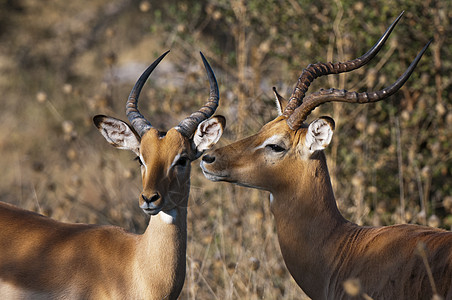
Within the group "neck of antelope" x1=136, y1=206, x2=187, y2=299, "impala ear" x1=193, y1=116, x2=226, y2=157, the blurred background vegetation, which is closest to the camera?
"neck of antelope" x1=136, y1=206, x2=187, y2=299

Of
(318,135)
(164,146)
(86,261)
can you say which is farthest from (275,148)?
(86,261)

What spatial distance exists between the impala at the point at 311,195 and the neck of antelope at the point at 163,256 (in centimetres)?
58

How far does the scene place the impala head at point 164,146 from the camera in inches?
209

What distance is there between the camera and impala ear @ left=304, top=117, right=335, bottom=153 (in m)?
5.20

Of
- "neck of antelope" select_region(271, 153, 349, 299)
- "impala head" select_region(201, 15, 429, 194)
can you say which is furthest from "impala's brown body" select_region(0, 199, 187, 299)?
"neck of antelope" select_region(271, 153, 349, 299)

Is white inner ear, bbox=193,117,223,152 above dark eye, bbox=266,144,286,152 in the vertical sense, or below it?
below

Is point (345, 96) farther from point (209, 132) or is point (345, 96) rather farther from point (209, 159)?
point (209, 132)

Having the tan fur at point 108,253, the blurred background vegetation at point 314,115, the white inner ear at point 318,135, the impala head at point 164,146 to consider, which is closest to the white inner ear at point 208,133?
the impala head at point 164,146

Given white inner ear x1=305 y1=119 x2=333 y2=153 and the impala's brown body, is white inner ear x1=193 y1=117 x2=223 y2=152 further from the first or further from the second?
white inner ear x1=305 y1=119 x2=333 y2=153

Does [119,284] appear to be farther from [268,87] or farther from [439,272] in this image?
[268,87]

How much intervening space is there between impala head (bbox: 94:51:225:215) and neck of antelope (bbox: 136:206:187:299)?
15 centimetres

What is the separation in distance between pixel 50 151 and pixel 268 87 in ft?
26.2

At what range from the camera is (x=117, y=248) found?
18.5 feet

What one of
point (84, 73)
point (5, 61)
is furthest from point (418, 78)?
point (5, 61)
